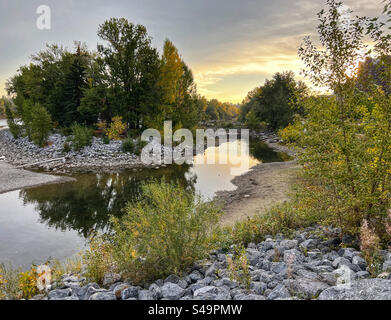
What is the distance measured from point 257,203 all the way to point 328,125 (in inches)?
266

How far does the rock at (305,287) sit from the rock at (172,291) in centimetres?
154

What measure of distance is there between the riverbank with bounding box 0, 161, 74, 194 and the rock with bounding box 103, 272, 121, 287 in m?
12.8

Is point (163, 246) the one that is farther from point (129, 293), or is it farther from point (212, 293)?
point (212, 293)

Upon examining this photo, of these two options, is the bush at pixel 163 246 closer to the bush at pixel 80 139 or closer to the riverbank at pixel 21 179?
the riverbank at pixel 21 179

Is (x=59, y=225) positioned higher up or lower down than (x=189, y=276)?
lower down

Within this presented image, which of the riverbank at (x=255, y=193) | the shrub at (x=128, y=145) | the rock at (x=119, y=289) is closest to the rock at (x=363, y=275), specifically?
the rock at (x=119, y=289)

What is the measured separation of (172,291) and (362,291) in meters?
2.47

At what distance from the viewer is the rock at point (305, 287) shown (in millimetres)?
3129

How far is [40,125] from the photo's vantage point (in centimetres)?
2320

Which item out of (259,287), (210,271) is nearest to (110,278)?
(210,271)

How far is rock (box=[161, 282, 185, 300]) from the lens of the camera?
3512mm

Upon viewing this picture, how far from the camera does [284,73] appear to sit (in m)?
43.0
